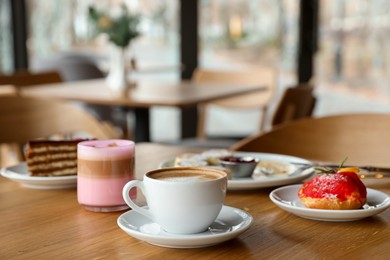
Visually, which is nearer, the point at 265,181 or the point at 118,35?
the point at 265,181

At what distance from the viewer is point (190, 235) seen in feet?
2.97

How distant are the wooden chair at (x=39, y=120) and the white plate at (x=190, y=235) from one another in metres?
1.07

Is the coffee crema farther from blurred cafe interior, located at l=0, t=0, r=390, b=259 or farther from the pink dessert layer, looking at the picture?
the pink dessert layer

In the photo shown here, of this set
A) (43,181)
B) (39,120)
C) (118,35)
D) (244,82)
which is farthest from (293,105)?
(43,181)

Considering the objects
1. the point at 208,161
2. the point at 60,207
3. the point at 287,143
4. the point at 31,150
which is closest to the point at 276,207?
the point at 208,161

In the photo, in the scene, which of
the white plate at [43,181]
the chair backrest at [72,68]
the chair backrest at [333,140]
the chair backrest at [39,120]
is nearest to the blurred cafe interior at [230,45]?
the chair backrest at [72,68]

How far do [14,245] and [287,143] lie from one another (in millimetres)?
1110

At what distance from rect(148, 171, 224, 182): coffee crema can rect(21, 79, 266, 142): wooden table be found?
7.73ft

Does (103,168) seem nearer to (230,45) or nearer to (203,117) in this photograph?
(203,117)

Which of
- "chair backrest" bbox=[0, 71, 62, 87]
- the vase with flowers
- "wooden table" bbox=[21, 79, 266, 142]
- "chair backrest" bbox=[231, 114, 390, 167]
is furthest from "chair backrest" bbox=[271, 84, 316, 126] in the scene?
"chair backrest" bbox=[0, 71, 62, 87]

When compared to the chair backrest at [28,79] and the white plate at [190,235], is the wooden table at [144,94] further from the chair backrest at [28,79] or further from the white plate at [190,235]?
the white plate at [190,235]

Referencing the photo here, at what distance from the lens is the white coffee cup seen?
0.89 metres

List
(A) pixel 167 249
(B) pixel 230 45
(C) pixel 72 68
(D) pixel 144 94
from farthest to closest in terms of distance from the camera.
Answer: (B) pixel 230 45 → (C) pixel 72 68 → (D) pixel 144 94 → (A) pixel 167 249

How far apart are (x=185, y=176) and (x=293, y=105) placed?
2022 mm
